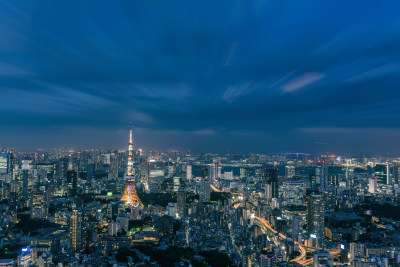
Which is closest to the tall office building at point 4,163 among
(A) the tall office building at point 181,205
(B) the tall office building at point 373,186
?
(A) the tall office building at point 181,205

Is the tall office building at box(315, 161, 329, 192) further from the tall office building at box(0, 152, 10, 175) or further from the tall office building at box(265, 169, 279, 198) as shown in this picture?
the tall office building at box(0, 152, 10, 175)

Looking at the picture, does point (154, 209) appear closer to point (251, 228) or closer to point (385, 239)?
point (251, 228)

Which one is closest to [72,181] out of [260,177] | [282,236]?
[260,177]

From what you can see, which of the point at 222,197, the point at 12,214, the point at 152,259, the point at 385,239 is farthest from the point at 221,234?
the point at 222,197

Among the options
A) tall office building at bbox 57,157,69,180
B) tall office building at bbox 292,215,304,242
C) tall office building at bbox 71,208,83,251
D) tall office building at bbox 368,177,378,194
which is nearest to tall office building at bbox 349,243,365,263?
tall office building at bbox 292,215,304,242

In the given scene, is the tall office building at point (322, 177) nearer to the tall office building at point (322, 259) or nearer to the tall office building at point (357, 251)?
the tall office building at point (357, 251)

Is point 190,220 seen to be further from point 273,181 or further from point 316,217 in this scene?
point 273,181
